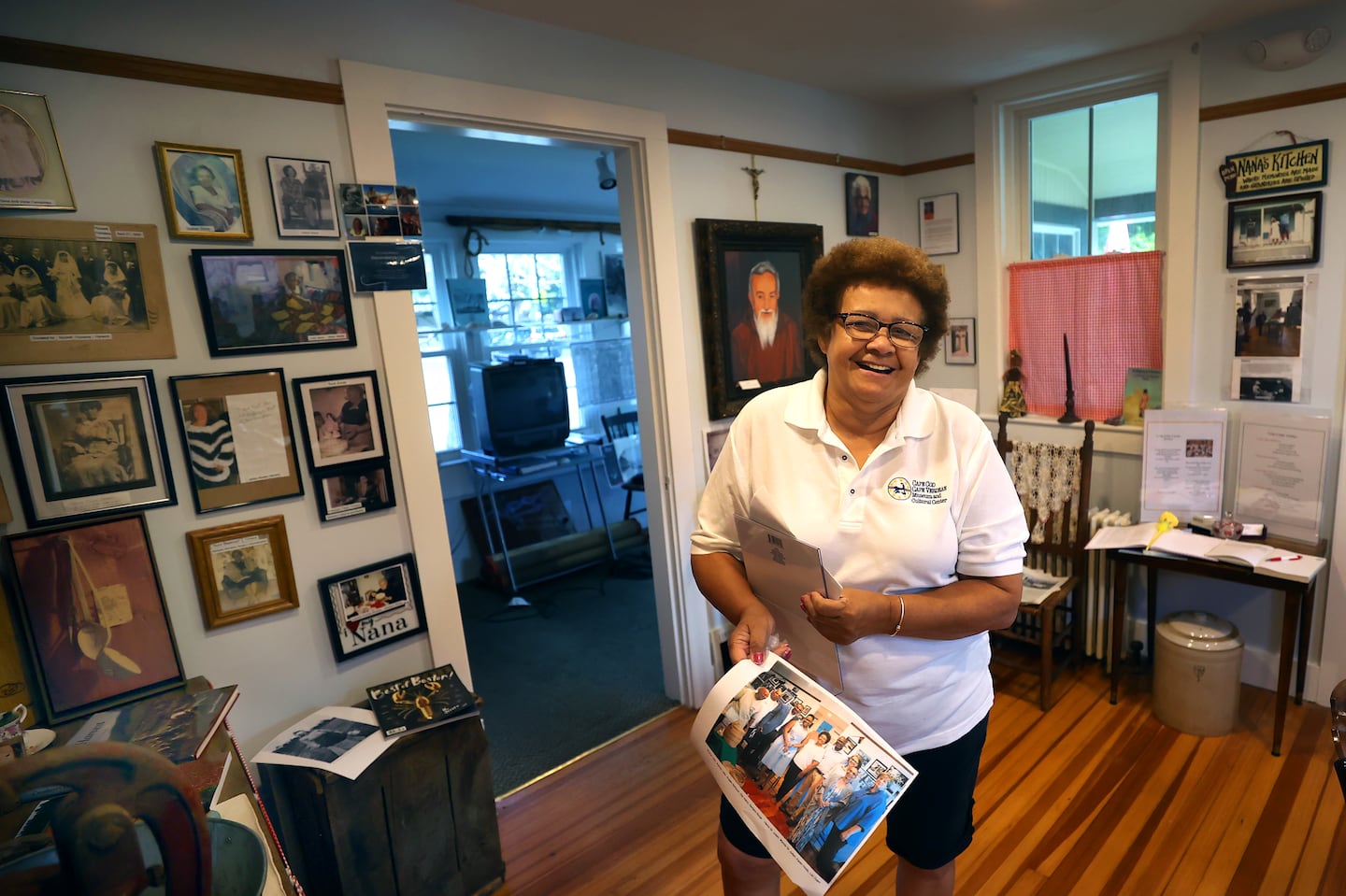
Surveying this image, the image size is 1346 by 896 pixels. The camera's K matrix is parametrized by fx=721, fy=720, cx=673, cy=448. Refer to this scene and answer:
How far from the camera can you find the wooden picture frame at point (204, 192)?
5.32 ft

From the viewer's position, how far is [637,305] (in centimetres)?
265

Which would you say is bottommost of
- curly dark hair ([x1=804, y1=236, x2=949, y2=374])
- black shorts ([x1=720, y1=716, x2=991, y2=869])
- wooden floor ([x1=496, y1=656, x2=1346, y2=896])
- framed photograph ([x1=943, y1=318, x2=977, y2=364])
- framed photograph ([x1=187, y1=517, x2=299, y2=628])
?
wooden floor ([x1=496, y1=656, x2=1346, y2=896])

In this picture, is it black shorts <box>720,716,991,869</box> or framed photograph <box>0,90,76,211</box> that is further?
framed photograph <box>0,90,76,211</box>

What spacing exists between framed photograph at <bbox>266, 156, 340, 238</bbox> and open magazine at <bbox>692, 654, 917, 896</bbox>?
152 centimetres

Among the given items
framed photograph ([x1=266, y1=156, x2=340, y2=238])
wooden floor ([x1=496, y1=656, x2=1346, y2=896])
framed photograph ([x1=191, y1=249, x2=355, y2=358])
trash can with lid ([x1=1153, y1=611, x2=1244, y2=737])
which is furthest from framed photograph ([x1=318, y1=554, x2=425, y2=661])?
trash can with lid ([x1=1153, y1=611, x2=1244, y2=737])

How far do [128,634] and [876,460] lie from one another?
1674 millimetres

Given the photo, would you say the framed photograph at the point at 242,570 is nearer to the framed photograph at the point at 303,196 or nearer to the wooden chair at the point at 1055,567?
the framed photograph at the point at 303,196

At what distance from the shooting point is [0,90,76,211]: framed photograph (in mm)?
1448

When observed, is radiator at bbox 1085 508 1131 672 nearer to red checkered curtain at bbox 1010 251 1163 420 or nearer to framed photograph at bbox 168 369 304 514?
red checkered curtain at bbox 1010 251 1163 420

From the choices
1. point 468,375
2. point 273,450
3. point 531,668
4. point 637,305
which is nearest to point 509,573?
point 531,668

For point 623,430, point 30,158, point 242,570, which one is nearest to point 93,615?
point 242,570

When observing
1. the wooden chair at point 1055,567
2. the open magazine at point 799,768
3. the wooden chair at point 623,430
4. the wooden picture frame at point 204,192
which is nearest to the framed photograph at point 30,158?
the wooden picture frame at point 204,192

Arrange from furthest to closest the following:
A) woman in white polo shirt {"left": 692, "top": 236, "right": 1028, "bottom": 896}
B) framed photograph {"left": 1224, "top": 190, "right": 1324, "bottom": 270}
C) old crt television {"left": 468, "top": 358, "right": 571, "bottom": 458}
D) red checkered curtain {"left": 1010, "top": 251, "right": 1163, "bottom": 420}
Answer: old crt television {"left": 468, "top": 358, "right": 571, "bottom": 458} < red checkered curtain {"left": 1010, "top": 251, "right": 1163, "bottom": 420} < framed photograph {"left": 1224, "top": 190, "right": 1324, "bottom": 270} < woman in white polo shirt {"left": 692, "top": 236, "right": 1028, "bottom": 896}

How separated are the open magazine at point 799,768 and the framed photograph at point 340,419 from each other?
4.18ft
